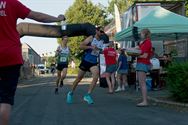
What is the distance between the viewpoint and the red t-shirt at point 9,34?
515cm

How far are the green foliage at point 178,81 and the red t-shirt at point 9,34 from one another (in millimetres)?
7232

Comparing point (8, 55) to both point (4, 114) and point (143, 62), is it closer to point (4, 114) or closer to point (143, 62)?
point (4, 114)

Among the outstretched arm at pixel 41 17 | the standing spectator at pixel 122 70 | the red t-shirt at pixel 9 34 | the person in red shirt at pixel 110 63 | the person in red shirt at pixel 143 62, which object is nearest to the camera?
the red t-shirt at pixel 9 34

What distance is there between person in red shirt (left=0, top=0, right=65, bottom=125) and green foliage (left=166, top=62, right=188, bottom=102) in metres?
7.23

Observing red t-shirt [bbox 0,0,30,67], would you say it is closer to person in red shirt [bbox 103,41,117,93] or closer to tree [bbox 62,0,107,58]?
person in red shirt [bbox 103,41,117,93]

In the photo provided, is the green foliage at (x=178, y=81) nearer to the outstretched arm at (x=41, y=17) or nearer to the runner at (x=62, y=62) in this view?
the runner at (x=62, y=62)

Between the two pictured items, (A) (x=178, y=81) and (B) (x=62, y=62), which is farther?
(B) (x=62, y=62)

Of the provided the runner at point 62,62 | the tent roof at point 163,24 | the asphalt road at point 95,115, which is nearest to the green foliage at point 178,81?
the asphalt road at point 95,115

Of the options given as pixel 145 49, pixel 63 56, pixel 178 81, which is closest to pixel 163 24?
pixel 63 56

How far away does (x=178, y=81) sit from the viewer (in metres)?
12.1

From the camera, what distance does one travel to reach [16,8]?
5.29 metres

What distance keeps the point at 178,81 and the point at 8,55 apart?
7.52 m

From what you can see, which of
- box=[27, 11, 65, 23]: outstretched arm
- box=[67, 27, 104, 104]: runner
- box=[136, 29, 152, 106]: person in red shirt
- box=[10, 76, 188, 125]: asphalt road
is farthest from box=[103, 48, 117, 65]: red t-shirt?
box=[27, 11, 65, 23]: outstretched arm

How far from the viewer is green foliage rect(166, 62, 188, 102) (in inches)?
468
